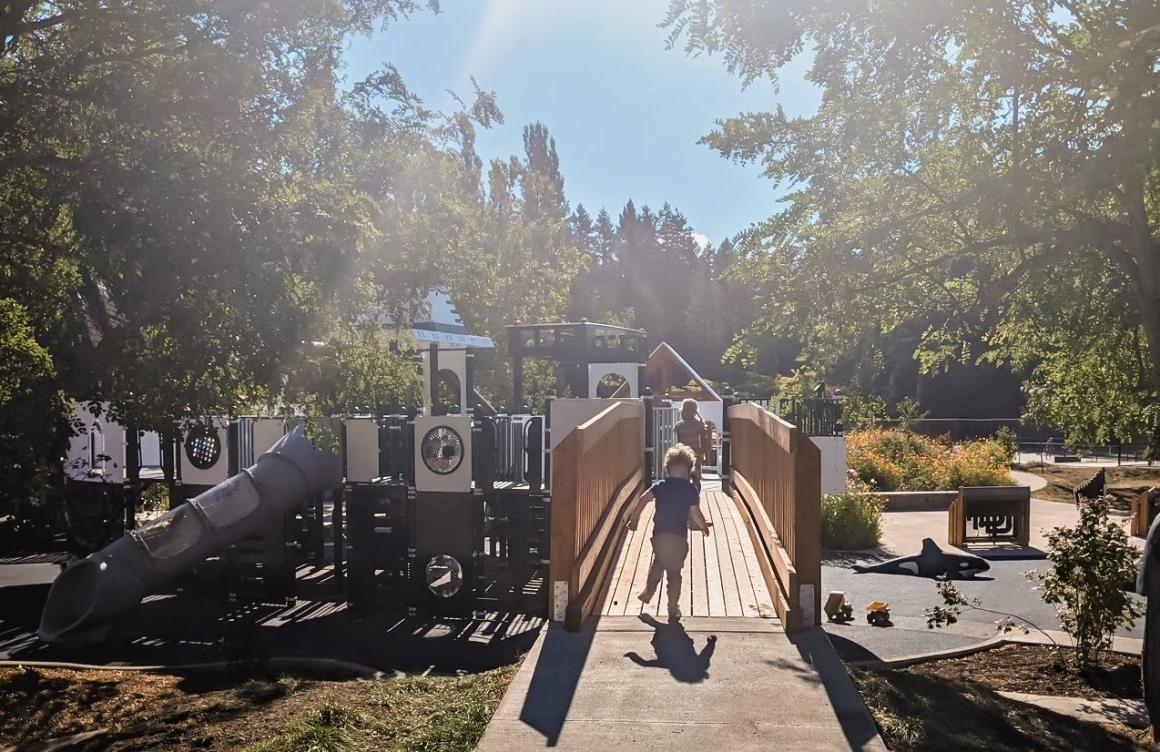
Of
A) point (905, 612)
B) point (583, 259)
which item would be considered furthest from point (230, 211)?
point (583, 259)

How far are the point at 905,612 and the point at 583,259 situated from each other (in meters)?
32.5

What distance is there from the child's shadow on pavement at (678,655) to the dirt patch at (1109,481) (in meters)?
15.9

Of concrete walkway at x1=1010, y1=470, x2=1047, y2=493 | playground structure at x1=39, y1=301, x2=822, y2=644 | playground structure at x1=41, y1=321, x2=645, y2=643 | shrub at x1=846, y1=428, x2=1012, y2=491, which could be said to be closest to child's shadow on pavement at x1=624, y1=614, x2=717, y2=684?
playground structure at x1=39, y1=301, x2=822, y2=644

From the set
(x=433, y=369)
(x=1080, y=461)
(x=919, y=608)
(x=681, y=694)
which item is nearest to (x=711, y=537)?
(x=919, y=608)

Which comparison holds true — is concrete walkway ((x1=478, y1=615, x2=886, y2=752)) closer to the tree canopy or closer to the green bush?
the tree canopy

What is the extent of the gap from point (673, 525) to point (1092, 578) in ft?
10.9

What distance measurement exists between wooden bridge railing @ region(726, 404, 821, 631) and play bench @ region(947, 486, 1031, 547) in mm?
4553

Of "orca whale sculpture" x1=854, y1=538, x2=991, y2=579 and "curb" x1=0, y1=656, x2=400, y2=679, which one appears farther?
"orca whale sculpture" x1=854, y1=538, x2=991, y2=579

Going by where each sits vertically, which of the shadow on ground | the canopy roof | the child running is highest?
the canopy roof

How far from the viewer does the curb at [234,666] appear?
866 centimetres

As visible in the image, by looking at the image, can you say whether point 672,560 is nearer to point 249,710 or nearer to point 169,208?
point 249,710

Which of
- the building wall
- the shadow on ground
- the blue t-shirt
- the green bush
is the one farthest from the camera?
the building wall

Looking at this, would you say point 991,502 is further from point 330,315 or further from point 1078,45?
point 330,315

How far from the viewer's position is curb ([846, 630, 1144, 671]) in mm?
8109
